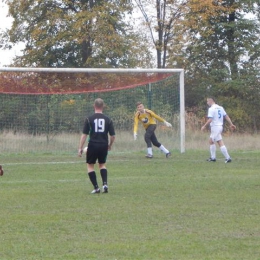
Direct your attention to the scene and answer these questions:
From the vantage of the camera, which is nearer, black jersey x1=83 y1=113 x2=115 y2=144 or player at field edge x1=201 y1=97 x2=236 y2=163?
black jersey x1=83 y1=113 x2=115 y2=144

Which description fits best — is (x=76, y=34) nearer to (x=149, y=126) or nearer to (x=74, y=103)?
(x=74, y=103)

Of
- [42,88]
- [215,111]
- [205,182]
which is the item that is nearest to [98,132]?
[205,182]

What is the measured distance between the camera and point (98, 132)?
43.2 ft

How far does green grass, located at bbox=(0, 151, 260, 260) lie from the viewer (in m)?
8.18

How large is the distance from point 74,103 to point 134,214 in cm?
1427

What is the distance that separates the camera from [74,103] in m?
24.8

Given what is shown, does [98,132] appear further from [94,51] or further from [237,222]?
[94,51]

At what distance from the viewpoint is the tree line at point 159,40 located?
130ft

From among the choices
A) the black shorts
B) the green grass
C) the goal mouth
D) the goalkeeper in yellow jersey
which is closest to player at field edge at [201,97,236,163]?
the goalkeeper in yellow jersey

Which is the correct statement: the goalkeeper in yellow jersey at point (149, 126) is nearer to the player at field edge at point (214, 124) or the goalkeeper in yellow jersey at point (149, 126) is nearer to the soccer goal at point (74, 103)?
the soccer goal at point (74, 103)

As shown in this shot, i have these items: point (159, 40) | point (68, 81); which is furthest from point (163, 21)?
point (68, 81)

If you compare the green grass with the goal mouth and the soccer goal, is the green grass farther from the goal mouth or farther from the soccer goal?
the goal mouth

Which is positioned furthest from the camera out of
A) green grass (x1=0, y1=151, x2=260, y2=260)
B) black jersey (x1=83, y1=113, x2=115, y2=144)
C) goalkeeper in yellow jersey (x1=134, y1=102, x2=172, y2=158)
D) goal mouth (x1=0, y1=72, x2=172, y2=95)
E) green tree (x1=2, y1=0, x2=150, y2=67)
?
green tree (x1=2, y1=0, x2=150, y2=67)

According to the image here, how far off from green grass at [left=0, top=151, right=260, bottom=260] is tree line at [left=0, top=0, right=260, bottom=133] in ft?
71.0
